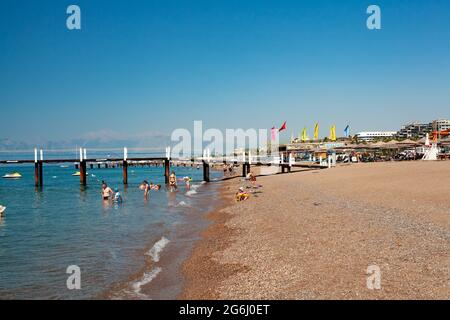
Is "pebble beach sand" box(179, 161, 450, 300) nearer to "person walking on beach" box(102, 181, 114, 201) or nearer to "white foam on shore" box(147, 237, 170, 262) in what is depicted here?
"white foam on shore" box(147, 237, 170, 262)

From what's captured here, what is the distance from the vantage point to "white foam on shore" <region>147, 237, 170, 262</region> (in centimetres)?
1160

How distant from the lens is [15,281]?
9.41 meters

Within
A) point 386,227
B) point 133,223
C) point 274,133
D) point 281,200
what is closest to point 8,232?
point 133,223

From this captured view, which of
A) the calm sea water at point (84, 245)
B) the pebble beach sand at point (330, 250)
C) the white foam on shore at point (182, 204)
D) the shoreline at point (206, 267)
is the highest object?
the pebble beach sand at point (330, 250)

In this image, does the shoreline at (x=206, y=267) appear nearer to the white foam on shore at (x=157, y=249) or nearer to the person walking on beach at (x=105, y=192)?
the white foam on shore at (x=157, y=249)

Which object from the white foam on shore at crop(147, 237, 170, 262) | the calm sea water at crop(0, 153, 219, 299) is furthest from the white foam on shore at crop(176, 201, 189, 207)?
the white foam on shore at crop(147, 237, 170, 262)

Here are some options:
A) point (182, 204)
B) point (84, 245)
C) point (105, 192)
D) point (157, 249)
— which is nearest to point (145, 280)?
point (157, 249)

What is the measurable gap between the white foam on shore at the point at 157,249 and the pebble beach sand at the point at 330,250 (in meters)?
1.07

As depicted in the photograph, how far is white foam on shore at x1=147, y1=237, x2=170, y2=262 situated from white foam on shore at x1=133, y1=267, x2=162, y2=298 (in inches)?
45.1

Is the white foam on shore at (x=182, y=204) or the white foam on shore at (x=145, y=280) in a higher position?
the white foam on shore at (x=145, y=280)

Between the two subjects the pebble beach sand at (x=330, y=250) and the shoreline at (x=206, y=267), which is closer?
the pebble beach sand at (x=330, y=250)

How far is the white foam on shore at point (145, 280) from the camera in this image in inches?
334

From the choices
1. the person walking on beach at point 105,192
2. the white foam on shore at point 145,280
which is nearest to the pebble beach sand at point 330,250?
the white foam on shore at point 145,280
